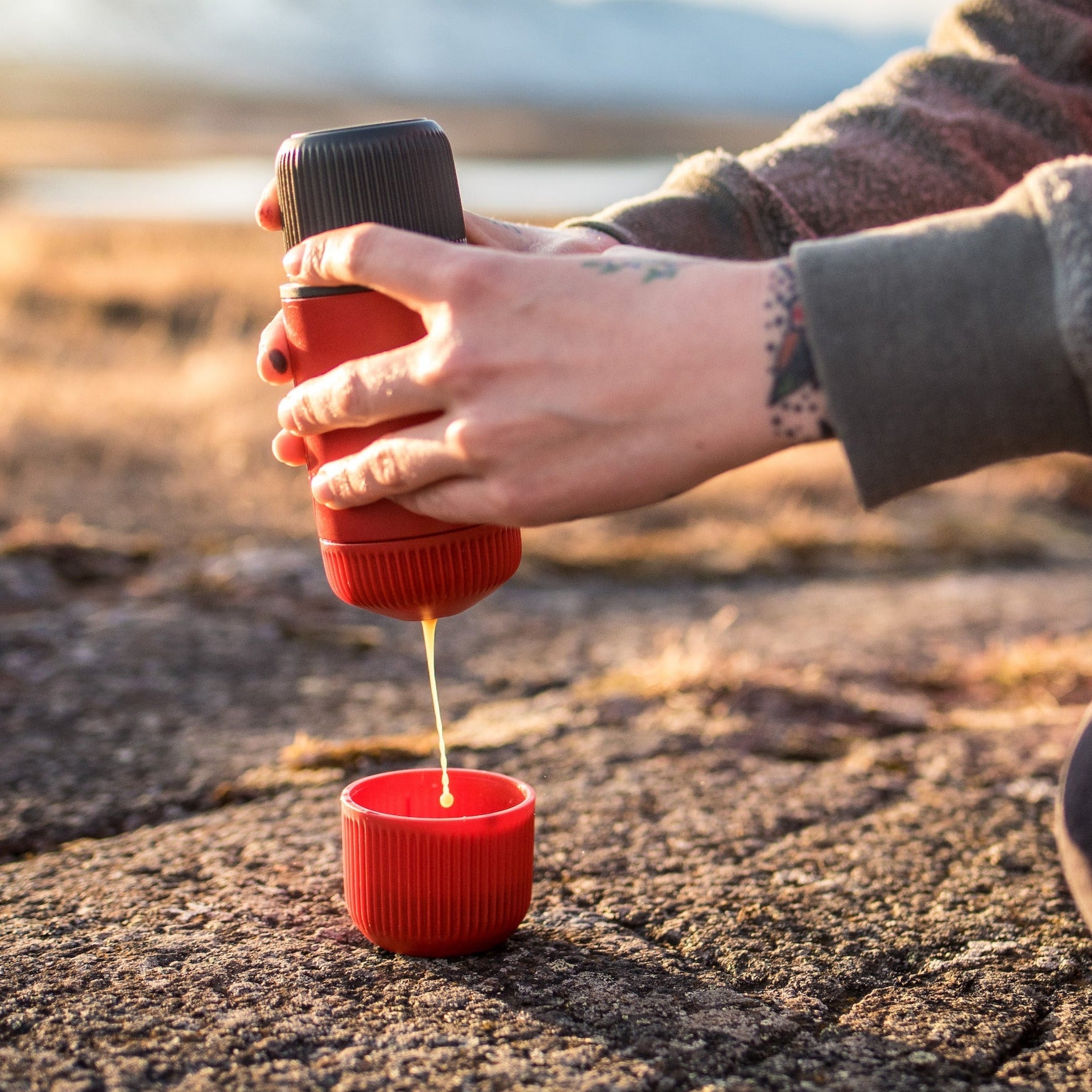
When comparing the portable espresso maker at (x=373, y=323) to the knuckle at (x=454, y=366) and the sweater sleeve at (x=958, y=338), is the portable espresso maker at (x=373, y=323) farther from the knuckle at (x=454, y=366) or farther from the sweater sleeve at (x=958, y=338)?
the sweater sleeve at (x=958, y=338)

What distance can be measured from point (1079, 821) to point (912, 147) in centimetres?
105

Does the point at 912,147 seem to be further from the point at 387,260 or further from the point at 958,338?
the point at 387,260

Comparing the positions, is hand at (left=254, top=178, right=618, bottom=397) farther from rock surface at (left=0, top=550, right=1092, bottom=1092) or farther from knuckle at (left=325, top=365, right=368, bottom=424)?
rock surface at (left=0, top=550, right=1092, bottom=1092)

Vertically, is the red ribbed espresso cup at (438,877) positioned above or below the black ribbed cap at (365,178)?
below

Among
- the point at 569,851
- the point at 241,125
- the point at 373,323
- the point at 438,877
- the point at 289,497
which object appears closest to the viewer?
the point at 373,323

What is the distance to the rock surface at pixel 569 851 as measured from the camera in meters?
1.23

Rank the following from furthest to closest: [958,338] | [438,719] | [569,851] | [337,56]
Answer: [337,56] → [569,851] → [438,719] → [958,338]

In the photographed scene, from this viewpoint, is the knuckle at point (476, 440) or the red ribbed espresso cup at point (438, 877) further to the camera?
the red ribbed espresso cup at point (438, 877)

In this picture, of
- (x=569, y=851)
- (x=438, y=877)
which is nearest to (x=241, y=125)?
(x=569, y=851)

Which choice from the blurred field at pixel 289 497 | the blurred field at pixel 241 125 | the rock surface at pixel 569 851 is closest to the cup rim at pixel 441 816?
the rock surface at pixel 569 851

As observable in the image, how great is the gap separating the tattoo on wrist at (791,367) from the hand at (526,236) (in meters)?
0.46

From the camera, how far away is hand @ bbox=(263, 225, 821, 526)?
3.62 feet

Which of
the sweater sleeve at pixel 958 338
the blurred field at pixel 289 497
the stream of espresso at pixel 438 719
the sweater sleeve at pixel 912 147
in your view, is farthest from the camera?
the blurred field at pixel 289 497

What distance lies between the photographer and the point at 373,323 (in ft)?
4.16
